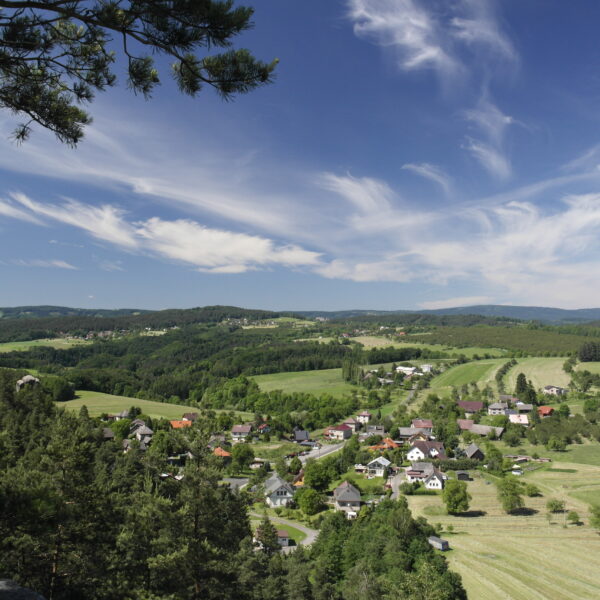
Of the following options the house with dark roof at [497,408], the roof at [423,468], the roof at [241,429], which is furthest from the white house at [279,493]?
the house with dark roof at [497,408]


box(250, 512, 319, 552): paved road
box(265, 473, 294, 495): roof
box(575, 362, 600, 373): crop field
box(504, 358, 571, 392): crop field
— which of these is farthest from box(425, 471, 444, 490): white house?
box(575, 362, 600, 373): crop field

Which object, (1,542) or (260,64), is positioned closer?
(260,64)

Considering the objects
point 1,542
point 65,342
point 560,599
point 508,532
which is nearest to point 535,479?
point 508,532

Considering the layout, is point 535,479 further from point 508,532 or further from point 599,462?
point 508,532

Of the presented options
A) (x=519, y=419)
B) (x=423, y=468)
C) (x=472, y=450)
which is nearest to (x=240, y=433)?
(x=423, y=468)

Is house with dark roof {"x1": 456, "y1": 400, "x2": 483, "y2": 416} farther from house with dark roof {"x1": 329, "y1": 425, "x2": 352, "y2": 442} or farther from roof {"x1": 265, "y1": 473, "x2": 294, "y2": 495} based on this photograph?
roof {"x1": 265, "y1": 473, "x2": 294, "y2": 495}

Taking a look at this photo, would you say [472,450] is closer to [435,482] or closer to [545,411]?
[435,482]
